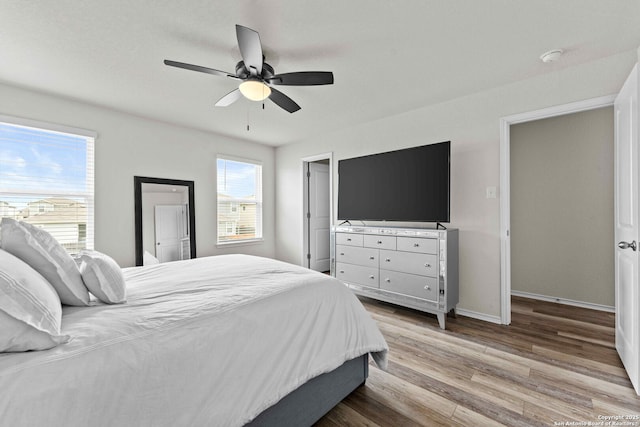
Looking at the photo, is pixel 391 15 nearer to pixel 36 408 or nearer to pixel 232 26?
pixel 232 26

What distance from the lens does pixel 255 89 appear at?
218cm

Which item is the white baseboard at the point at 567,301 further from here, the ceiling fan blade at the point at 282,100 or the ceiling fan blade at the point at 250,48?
the ceiling fan blade at the point at 250,48

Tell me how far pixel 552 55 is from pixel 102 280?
351 centimetres

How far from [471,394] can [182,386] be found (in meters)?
1.80

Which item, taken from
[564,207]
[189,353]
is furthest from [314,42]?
[564,207]

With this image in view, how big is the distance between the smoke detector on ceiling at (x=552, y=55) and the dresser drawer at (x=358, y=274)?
256 centimetres

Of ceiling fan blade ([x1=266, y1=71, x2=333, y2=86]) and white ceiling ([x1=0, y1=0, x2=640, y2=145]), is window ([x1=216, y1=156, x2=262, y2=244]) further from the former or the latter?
ceiling fan blade ([x1=266, y1=71, x2=333, y2=86])

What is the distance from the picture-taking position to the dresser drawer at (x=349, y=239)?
3596mm

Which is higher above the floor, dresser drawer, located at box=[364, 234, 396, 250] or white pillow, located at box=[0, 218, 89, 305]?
white pillow, located at box=[0, 218, 89, 305]

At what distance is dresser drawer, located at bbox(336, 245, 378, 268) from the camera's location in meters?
3.44

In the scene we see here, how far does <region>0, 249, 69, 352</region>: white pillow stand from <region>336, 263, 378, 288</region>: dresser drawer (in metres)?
2.95

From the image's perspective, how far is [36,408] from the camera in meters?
0.74

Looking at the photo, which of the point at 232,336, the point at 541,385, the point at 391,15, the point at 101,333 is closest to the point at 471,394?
the point at 541,385

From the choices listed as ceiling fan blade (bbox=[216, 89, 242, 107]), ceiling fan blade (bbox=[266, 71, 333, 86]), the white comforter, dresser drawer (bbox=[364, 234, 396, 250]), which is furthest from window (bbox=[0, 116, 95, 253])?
dresser drawer (bbox=[364, 234, 396, 250])
